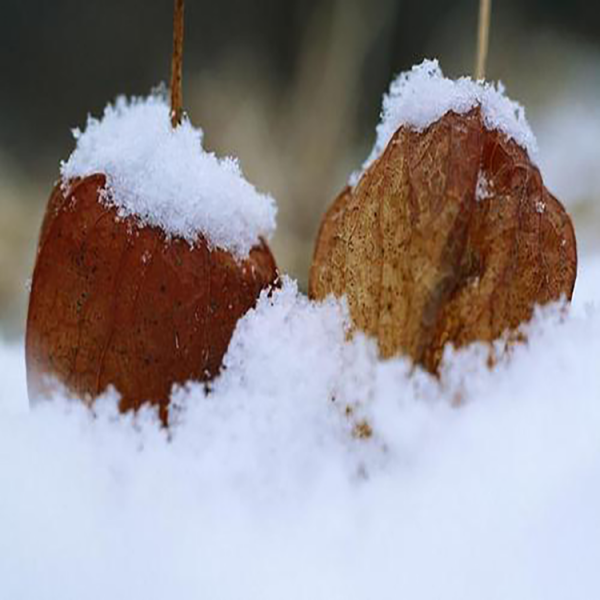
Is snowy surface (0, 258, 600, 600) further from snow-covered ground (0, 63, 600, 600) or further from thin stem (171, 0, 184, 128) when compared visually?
thin stem (171, 0, 184, 128)

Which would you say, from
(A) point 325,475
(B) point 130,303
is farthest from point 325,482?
(B) point 130,303

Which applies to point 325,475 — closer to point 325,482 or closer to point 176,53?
point 325,482

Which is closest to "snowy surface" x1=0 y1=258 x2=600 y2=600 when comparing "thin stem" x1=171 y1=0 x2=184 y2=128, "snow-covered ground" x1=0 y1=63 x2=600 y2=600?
"snow-covered ground" x1=0 y1=63 x2=600 y2=600

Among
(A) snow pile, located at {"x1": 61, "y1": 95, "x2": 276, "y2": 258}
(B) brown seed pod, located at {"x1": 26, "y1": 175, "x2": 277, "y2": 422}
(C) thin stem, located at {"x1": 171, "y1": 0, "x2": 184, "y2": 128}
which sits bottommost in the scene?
(B) brown seed pod, located at {"x1": 26, "y1": 175, "x2": 277, "y2": 422}

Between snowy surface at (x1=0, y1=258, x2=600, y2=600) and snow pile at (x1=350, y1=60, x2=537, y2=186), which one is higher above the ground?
snow pile at (x1=350, y1=60, x2=537, y2=186)

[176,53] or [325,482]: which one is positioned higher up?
[176,53]
